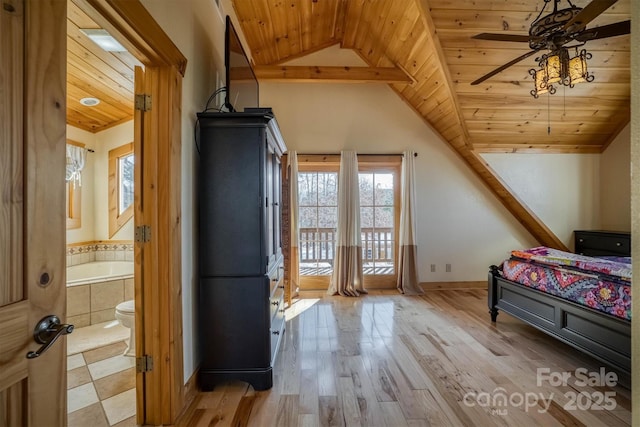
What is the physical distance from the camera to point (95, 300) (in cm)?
312

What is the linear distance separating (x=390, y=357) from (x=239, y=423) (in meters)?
1.29

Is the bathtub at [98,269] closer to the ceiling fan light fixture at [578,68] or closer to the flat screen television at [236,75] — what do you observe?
the flat screen television at [236,75]

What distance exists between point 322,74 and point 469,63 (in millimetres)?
1801

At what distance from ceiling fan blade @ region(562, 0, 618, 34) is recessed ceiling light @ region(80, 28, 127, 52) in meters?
2.96

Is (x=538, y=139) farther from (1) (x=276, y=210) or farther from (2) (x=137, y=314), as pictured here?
(2) (x=137, y=314)

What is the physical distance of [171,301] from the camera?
167cm

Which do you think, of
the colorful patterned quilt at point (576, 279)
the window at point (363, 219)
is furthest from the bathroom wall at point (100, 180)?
the colorful patterned quilt at point (576, 279)

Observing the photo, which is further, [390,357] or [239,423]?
[390,357]

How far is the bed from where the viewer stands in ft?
6.48

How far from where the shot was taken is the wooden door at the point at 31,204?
2.19 ft

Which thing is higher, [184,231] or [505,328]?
[184,231]

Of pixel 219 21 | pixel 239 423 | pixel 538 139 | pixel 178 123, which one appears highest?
pixel 219 21

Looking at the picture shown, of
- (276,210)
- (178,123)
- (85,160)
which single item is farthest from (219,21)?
(85,160)

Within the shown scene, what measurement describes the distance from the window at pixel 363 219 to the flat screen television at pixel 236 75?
2000 mm
